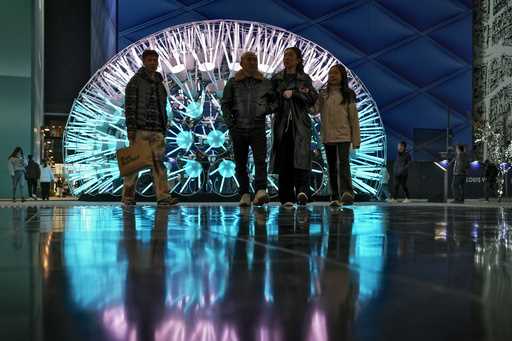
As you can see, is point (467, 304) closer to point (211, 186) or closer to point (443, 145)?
point (211, 186)

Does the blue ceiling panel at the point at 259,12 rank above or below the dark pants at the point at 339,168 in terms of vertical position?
above

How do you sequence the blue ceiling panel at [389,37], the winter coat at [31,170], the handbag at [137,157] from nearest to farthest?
the handbag at [137,157] → the winter coat at [31,170] → the blue ceiling panel at [389,37]

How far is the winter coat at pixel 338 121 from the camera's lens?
4844 mm

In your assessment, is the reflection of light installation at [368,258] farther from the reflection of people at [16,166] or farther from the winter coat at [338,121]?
the reflection of people at [16,166]

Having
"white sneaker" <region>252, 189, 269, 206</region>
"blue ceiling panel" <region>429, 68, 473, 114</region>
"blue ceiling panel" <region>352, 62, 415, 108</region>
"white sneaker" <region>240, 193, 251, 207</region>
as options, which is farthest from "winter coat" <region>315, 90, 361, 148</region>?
"blue ceiling panel" <region>429, 68, 473, 114</region>

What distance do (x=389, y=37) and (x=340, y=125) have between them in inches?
540

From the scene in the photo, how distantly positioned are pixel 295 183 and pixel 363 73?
1309 cm

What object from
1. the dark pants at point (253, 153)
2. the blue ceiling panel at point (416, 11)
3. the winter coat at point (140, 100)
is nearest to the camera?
the dark pants at point (253, 153)

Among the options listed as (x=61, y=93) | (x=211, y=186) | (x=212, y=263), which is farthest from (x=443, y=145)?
(x=212, y=263)

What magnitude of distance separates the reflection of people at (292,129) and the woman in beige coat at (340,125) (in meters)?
0.23

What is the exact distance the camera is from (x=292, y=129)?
4.72 metres

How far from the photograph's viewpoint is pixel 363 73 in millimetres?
17281

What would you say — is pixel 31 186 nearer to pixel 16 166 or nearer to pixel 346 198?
pixel 16 166

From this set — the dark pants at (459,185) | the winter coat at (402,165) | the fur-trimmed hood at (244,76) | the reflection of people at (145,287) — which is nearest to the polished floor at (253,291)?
the reflection of people at (145,287)
